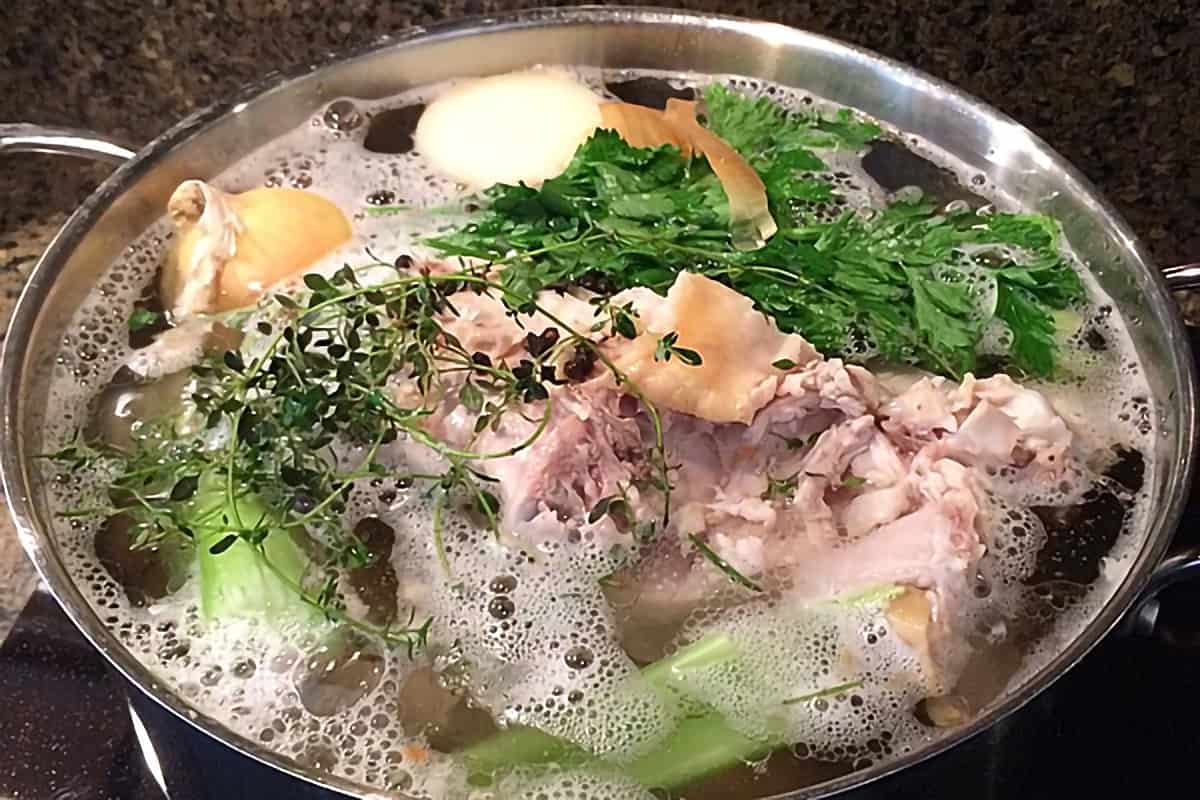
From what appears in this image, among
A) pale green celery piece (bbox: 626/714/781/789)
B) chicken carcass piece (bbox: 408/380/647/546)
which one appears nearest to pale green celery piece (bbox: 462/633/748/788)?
pale green celery piece (bbox: 626/714/781/789)

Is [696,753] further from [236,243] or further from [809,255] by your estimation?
[236,243]

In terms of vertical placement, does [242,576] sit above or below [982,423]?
below

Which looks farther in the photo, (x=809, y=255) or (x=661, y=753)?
(x=809, y=255)

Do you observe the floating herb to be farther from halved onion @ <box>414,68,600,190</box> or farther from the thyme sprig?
halved onion @ <box>414,68,600,190</box>

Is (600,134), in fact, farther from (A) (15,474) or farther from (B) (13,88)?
(B) (13,88)

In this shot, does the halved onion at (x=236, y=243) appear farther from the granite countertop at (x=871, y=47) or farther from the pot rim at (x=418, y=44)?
the granite countertop at (x=871, y=47)

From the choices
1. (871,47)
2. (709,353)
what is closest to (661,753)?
(709,353)

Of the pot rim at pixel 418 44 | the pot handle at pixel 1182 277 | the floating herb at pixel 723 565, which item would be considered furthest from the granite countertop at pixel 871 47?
the floating herb at pixel 723 565
